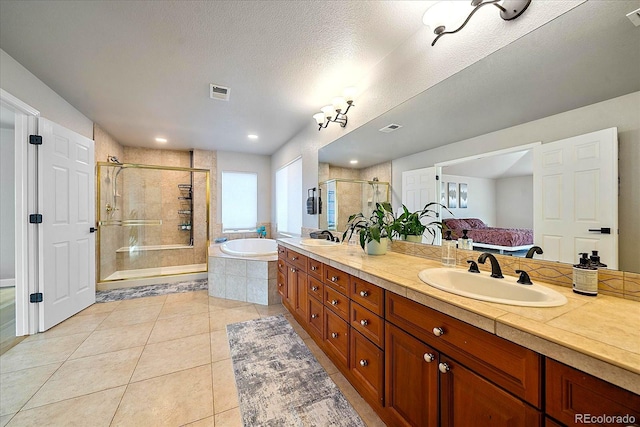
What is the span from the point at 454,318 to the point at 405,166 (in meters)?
1.26

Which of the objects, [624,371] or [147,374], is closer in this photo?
[624,371]

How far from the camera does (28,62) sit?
6.51 feet

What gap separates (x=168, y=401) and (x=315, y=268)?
4.03 ft

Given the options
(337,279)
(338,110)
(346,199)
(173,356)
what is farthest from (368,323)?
(338,110)

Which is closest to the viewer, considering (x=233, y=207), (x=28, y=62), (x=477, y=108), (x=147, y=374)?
(x=477, y=108)

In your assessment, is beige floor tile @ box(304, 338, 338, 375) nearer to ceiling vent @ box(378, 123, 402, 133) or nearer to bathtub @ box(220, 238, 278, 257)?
ceiling vent @ box(378, 123, 402, 133)

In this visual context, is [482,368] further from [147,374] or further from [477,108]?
[147,374]

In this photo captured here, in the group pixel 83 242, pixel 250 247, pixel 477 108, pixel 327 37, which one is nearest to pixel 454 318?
pixel 477 108

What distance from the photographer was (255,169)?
199 inches

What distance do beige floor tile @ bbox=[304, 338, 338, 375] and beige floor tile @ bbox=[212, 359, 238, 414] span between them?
24.6 inches

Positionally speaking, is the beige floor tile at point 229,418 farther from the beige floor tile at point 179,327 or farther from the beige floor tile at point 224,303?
the beige floor tile at point 224,303

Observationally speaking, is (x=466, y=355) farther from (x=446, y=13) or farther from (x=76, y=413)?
(x=76, y=413)

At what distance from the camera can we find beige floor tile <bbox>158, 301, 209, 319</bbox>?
2664 mm

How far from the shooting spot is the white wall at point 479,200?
132cm
